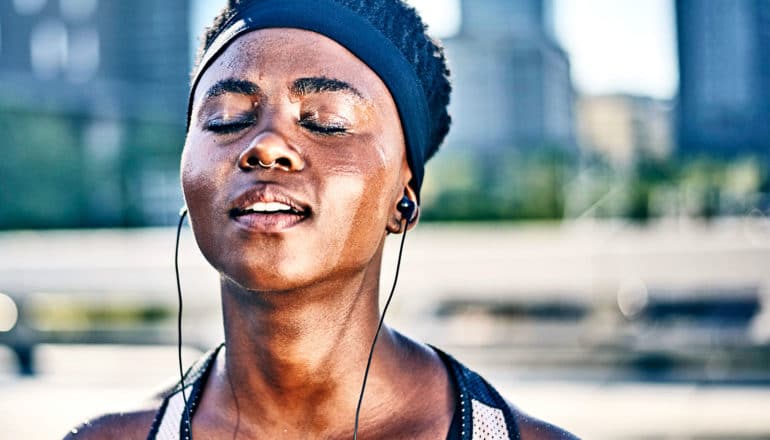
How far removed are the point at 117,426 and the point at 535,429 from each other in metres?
0.86

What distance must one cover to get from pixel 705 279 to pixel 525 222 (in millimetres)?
18851

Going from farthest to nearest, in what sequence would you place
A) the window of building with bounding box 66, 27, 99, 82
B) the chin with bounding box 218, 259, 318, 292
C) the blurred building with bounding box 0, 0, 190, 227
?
the window of building with bounding box 66, 27, 99, 82 → the blurred building with bounding box 0, 0, 190, 227 → the chin with bounding box 218, 259, 318, 292

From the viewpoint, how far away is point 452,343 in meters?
12.9

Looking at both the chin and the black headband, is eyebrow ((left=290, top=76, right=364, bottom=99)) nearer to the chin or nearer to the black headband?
the black headband

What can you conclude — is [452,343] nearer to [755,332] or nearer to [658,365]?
[658,365]

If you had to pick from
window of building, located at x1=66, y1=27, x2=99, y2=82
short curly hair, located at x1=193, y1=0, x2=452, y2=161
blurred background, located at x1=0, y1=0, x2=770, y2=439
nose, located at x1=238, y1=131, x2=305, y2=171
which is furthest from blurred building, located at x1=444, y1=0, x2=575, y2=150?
nose, located at x1=238, y1=131, x2=305, y2=171

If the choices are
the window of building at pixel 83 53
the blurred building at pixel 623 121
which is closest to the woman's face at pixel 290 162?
the blurred building at pixel 623 121

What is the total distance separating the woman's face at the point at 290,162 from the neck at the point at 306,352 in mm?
90

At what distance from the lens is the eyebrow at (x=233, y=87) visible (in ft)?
6.13

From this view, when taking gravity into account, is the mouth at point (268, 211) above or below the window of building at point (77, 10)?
below

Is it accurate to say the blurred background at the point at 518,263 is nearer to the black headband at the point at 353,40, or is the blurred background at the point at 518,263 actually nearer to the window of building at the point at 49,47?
the black headband at the point at 353,40

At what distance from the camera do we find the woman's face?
1782mm

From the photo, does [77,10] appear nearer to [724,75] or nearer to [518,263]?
[724,75]

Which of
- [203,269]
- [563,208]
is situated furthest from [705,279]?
[563,208]
